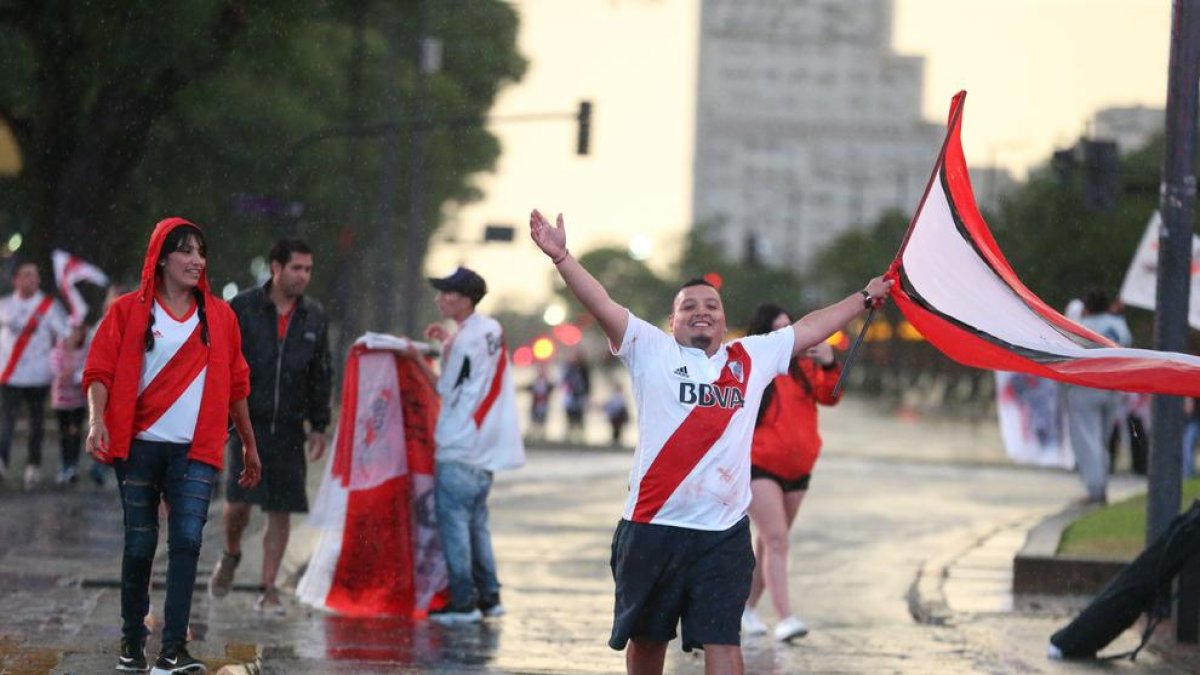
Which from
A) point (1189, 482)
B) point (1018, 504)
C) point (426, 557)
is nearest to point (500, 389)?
point (426, 557)

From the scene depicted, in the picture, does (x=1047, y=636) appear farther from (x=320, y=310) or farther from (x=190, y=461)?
(x=190, y=461)

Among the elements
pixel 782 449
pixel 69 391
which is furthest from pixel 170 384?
pixel 69 391

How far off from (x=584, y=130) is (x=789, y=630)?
74.8 ft

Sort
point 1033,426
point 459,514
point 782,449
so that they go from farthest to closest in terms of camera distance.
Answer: point 1033,426
point 459,514
point 782,449

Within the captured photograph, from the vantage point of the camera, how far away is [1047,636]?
10.9 metres

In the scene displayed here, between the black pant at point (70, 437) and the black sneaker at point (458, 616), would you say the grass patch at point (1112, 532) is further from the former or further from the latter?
the black pant at point (70, 437)

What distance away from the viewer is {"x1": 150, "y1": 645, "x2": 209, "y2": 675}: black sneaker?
772cm

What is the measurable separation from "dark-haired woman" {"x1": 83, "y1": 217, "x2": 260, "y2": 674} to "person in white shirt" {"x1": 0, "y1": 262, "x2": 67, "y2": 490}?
9.81 m

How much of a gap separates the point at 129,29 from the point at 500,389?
44.6 feet

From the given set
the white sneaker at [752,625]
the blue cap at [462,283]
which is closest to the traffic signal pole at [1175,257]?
the white sneaker at [752,625]

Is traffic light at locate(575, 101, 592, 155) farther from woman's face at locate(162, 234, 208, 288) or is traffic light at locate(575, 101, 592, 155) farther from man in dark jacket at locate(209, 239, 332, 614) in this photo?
woman's face at locate(162, 234, 208, 288)

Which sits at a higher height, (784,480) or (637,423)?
(637,423)

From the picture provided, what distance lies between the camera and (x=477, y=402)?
424 inches

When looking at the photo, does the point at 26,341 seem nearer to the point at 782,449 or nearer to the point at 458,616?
the point at 458,616
